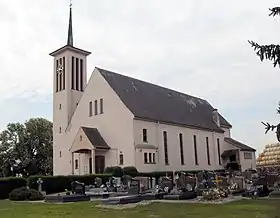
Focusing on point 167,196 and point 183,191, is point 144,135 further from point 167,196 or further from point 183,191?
point 167,196

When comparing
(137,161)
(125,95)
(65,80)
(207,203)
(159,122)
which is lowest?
(207,203)

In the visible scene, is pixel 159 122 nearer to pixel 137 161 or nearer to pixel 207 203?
pixel 137 161

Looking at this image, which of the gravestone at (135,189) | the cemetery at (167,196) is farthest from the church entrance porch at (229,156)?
the gravestone at (135,189)

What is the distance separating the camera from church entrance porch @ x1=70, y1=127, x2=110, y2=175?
131 ft

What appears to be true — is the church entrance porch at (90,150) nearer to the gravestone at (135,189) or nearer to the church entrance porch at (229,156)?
the gravestone at (135,189)

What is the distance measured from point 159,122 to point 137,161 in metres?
6.42

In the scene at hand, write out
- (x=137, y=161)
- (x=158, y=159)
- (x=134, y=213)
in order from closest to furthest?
1. (x=134, y=213)
2. (x=137, y=161)
3. (x=158, y=159)

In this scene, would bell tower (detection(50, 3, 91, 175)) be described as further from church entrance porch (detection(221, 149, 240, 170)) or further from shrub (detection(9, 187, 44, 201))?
church entrance porch (detection(221, 149, 240, 170))

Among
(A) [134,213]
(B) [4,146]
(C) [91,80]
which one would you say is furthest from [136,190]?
(B) [4,146]

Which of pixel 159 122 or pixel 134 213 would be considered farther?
pixel 159 122

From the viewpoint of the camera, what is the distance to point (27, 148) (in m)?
63.7

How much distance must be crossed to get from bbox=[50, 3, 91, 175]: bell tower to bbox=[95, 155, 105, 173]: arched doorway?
6.44 meters

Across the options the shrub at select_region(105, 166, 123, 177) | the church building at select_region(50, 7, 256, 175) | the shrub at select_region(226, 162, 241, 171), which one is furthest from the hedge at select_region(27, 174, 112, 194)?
the shrub at select_region(226, 162, 241, 171)

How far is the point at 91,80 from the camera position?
144 feet
